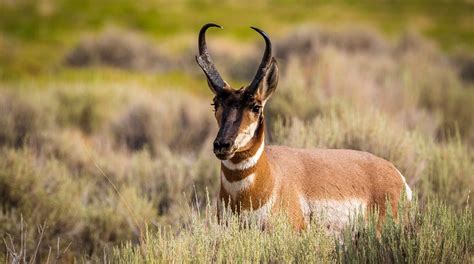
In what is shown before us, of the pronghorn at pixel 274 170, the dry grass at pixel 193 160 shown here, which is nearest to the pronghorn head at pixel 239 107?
the pronghorn at pixel 274 170

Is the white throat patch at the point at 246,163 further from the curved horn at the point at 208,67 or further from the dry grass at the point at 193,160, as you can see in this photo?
the curved horn at the point at 208,67

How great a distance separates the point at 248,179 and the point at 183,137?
24.0 ft

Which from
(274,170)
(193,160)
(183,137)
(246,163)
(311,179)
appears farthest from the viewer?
(183,137)

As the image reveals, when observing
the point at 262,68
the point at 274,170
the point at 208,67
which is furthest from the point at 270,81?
the point at 274,170

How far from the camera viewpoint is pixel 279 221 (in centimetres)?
507

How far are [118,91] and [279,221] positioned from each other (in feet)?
38.2

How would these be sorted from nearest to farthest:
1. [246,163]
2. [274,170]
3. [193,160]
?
1. [246,163]
2. [274,170]
3. [193,160]

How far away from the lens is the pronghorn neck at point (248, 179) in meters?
5.80

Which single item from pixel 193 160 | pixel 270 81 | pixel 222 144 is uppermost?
pixel 270 81

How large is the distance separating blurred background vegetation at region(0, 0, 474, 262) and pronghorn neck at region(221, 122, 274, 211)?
1.10ft

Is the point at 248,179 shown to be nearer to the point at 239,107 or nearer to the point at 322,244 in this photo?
the point at 239,107

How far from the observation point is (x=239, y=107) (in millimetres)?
5641

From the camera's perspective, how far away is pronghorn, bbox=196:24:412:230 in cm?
565

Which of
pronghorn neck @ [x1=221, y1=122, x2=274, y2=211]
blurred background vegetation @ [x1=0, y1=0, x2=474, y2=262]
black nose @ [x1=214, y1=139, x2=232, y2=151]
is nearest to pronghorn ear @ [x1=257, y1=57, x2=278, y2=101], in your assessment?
pronghorn neck @ [x1=221, y1=122, x2=274, y2=211]
